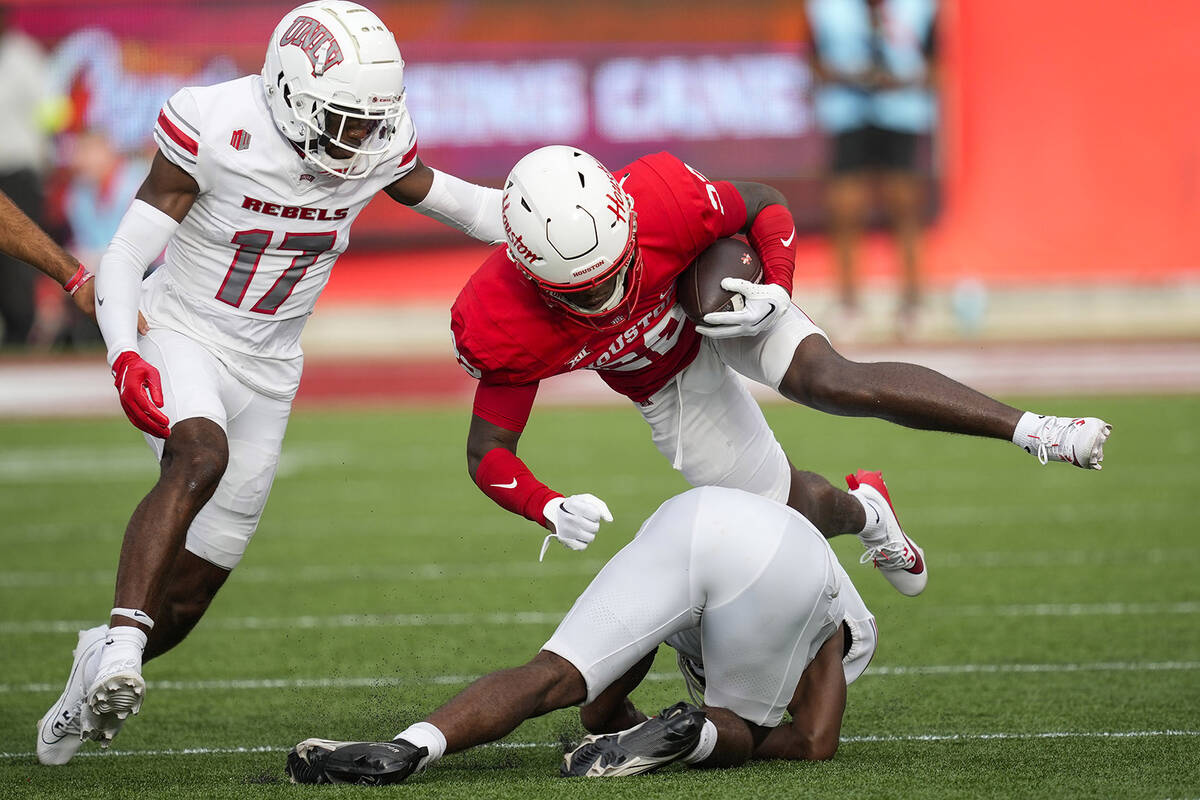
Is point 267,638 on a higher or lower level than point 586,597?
lower

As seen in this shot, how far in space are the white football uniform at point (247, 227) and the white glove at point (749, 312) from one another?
90 centimetres

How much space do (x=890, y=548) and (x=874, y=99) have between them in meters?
9.60

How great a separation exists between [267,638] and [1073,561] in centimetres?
290

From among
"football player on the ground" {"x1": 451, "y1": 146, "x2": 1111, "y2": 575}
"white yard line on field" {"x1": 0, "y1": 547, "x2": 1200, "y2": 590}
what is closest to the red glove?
"football player on the ground" {"x1": 451, "y1": 146, "x2": 1111, "y2": 575}

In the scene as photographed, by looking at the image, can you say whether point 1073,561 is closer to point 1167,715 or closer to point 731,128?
point 1167,715

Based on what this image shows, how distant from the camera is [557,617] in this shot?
5.15 meters

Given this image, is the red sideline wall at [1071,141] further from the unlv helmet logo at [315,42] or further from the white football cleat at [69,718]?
the white football cleat at [69,718]

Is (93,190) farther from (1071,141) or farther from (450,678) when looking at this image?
(450,678)

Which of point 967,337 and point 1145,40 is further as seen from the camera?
point 1145,40

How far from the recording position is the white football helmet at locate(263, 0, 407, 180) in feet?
12.0

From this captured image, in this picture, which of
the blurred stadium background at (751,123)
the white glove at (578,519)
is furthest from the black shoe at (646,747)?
the blurred stadium background at (751,123)

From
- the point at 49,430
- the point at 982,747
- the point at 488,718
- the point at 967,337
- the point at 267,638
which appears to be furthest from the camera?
the point at 967,337

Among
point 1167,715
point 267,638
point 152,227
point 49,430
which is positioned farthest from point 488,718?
point 49,430

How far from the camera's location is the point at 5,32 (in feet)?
45.1
